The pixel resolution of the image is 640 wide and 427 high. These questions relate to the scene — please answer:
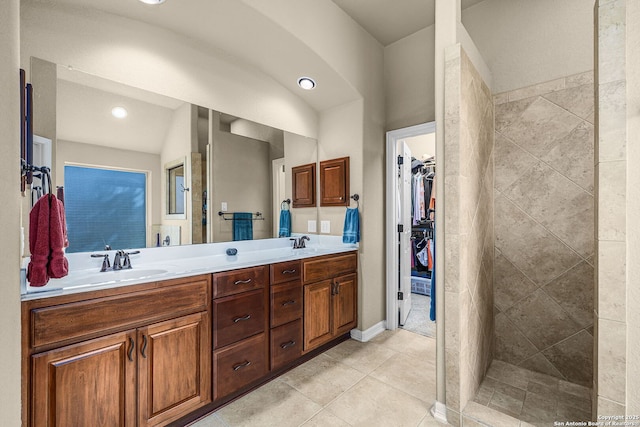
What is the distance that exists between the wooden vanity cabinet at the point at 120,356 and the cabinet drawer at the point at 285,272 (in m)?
0.52

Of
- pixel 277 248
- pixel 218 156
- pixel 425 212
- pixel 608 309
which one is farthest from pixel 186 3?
pixel 425 212

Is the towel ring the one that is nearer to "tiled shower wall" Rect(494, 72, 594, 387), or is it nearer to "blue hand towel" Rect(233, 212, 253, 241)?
"blue hand towel" Rect(233, 212, 253, 241)

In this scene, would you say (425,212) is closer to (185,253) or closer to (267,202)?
(267,202)

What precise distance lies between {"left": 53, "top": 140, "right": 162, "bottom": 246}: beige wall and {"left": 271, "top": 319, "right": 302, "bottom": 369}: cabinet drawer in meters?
1.12

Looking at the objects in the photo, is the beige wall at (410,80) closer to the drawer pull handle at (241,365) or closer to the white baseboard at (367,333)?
the white baseboard at (367,333)

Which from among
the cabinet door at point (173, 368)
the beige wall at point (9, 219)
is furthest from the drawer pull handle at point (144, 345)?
the beige wall at point (9, 219)

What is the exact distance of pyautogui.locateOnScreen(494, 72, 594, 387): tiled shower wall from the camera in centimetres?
203

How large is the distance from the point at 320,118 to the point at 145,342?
8.49 ft

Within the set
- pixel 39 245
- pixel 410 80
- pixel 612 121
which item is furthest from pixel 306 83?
pixel 39 245

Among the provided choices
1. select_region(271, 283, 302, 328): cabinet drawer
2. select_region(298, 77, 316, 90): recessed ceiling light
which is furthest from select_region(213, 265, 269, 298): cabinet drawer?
select_region(298, 77, 316, 90): recessed ceiling light

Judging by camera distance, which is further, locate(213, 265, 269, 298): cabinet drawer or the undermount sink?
locate(213, 265, 269, 298): cabinet drawer

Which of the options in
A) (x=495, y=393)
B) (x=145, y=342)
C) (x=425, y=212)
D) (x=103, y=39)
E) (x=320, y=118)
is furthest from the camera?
(x=425, y=212)

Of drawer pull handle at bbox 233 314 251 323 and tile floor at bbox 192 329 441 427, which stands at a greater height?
drawer pull handle at bbox 233 314 251 323

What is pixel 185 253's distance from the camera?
2.17 m
